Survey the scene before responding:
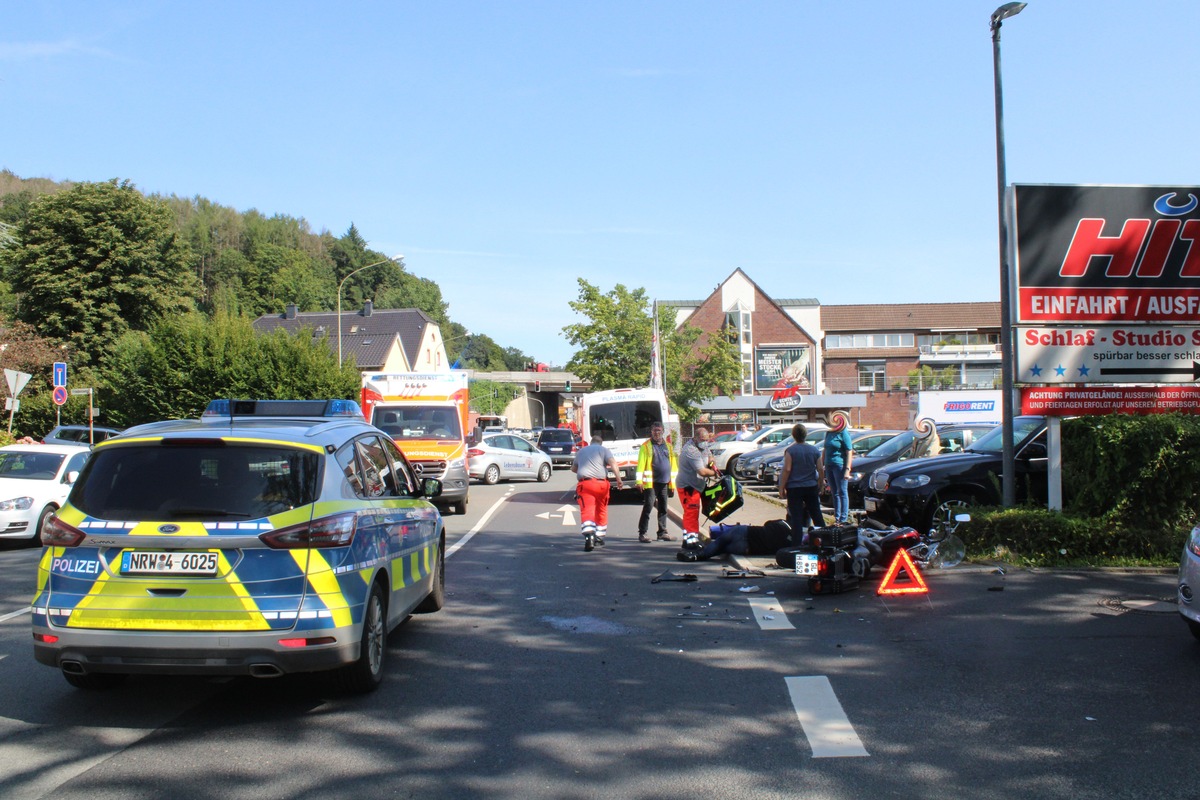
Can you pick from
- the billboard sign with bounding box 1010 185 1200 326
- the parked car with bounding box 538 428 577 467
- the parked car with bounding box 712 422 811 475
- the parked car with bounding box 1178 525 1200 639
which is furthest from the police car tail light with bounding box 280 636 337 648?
the parked car with bounding box 538 428 577 467

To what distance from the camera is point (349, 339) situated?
72875 mm

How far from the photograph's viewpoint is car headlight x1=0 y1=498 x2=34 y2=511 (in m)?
14.2

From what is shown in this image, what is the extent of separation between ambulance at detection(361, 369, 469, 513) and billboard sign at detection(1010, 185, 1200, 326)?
11328 mm

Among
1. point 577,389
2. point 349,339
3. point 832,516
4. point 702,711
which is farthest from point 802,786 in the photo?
point 577,389

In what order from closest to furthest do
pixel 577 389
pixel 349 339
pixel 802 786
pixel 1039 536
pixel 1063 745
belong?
pixel 802 786 → pixel 1063 745 → pixel 1039 536 → pixel 349 339 → pixel 577 389

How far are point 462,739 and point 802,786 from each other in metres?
1.82

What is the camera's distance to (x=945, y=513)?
11625 millimetres

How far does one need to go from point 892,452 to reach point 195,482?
1544cm

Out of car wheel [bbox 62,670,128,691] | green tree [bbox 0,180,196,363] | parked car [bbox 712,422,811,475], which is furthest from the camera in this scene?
green tree [bbox 0,180,196,363]

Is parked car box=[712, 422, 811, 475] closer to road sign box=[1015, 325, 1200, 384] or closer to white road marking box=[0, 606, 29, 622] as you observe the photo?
road sign box=[1015, 325, 1200, 384]

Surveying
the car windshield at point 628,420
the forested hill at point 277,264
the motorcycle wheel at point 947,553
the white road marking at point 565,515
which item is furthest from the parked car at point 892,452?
the forested hill at point 277,264

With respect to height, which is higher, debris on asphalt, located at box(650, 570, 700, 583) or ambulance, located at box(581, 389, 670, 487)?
ambulance, located at box(581, 389, 670, 487)

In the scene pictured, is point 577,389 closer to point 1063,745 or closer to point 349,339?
point 349,339

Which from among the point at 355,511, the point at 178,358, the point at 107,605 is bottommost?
the point at 107,605
